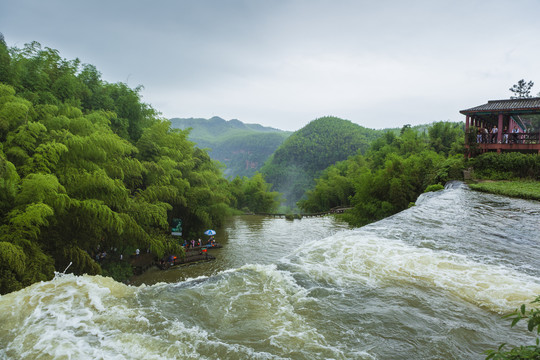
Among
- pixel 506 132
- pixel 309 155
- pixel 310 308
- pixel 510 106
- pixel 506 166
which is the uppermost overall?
pixel 510 106

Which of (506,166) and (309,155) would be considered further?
(309,155)

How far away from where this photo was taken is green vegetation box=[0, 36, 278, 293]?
611 cm

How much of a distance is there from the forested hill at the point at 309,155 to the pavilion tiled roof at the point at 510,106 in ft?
181

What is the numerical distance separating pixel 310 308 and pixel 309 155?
7807cm

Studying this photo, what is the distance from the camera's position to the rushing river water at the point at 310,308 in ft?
9.64

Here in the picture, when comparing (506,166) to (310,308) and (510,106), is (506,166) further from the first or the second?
(310,308)

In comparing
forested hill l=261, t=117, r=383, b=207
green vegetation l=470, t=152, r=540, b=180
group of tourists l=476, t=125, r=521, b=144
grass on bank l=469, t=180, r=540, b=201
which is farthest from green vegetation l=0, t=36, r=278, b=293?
forested hill l=261, t=117, r=383, b=207

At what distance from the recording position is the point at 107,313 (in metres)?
3.51

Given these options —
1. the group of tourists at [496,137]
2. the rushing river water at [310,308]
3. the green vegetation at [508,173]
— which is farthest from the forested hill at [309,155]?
the rushing river water at [310,308]

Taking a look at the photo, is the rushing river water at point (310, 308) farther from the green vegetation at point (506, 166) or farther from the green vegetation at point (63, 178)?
the green vegetation at point (506, 166)

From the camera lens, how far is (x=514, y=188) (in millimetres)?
10398

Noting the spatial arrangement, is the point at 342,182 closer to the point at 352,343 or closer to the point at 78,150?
the point at 78,150

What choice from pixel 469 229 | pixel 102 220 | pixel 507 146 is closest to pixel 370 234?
pixel 469 229

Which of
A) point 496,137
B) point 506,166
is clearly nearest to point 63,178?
point 506,166
